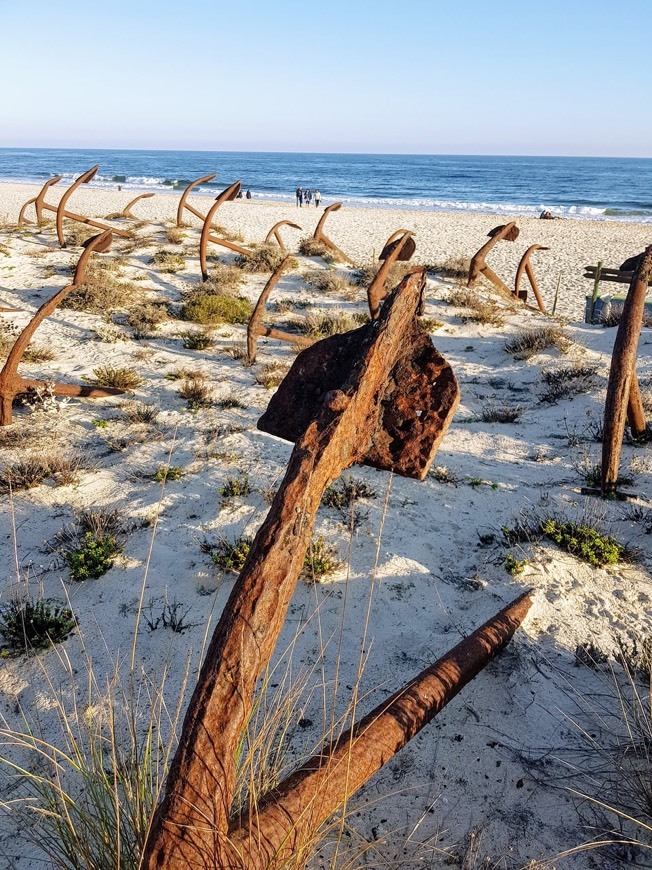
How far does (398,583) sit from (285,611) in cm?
232

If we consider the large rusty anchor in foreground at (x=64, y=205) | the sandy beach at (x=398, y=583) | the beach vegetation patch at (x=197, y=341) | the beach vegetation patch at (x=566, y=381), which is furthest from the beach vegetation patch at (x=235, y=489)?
the large rusty anchor in foreground at (x=64, y=205)

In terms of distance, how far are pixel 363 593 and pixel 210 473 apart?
75.9 inches

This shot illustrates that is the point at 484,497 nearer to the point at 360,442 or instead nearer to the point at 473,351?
the point at 360,442

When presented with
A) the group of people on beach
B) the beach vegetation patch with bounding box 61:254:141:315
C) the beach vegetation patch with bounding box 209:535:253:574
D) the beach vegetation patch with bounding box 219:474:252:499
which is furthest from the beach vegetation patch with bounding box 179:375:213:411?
the group of people on beach

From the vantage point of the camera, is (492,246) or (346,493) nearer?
(346,493)

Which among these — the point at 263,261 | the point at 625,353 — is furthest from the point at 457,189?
the point at 625,353

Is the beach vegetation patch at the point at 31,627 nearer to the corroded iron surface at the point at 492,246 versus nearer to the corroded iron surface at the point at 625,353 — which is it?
the corroded iron surface at the point at 625,353

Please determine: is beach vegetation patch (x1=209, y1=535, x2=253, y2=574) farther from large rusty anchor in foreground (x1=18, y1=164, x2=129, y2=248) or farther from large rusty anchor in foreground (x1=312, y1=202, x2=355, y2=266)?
large rusty anchor in foreground (x1=312, y1=202, x2=355, y2=266)

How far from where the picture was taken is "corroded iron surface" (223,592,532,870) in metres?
1.47

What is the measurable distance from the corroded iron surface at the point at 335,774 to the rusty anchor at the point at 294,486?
0.15m

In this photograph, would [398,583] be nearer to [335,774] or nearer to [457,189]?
[335,774]

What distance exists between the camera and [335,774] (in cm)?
168

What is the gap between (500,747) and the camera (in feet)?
8.18

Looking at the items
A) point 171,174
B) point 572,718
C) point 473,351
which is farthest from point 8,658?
point 171,174
